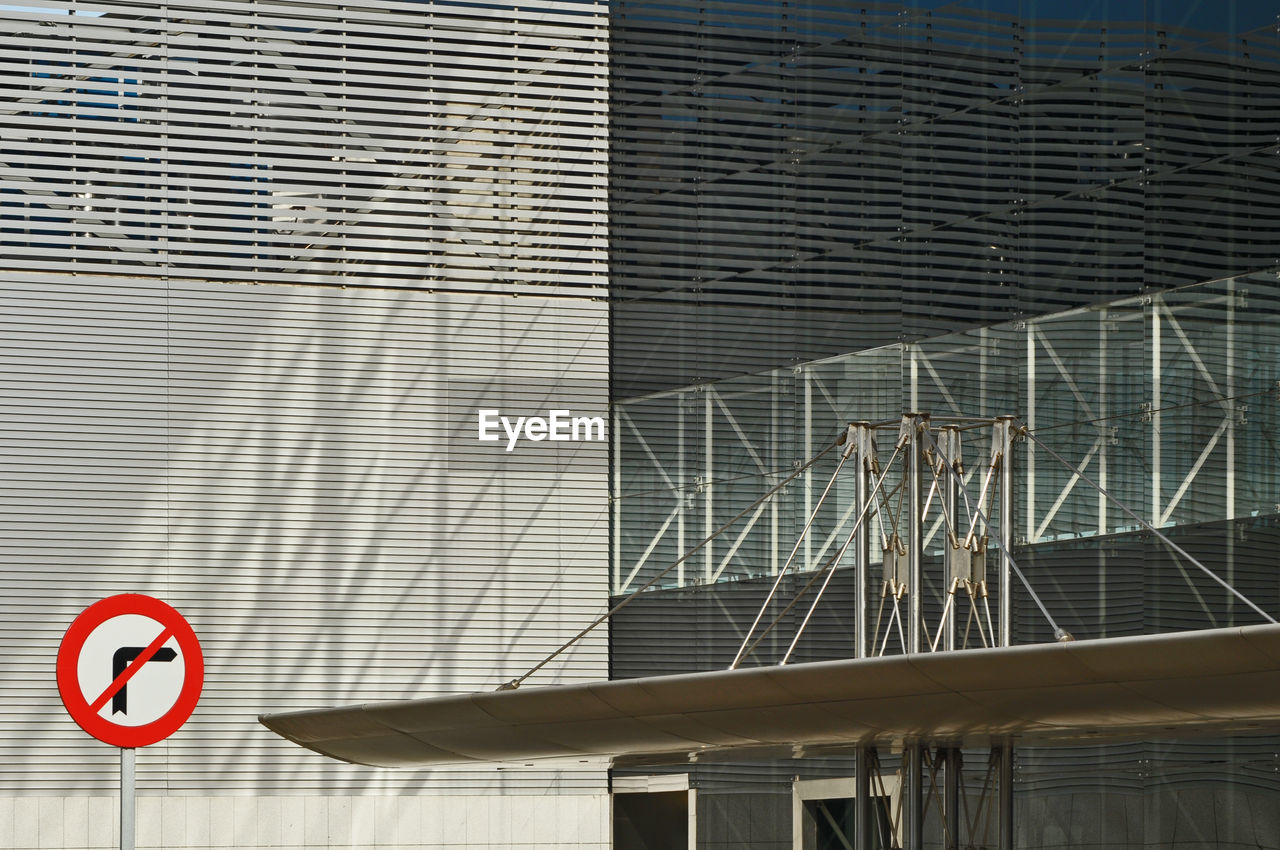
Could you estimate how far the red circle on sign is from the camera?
612 cm

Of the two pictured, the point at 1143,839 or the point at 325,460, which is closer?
the point at 1143,839

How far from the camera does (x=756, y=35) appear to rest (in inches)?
606

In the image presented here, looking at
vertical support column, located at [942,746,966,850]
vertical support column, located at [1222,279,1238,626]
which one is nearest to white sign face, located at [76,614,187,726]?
vertical support column, located at [942,746,966,850]

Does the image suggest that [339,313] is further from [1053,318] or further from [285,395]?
[1053,318]

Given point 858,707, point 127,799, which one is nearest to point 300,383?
point 858,707

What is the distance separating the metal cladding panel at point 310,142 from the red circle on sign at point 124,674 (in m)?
9.68

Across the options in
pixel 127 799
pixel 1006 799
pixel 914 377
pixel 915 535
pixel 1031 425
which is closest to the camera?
pixel 127 799

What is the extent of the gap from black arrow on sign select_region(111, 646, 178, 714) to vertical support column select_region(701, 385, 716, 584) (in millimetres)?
9367

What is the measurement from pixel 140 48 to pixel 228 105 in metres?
0.86

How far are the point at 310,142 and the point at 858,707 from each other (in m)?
9.56

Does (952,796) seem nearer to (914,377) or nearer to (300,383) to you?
(914,377)

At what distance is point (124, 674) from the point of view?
6.23 metres

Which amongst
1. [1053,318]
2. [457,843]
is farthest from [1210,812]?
[457,843]

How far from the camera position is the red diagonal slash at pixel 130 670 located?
20.2 feet
